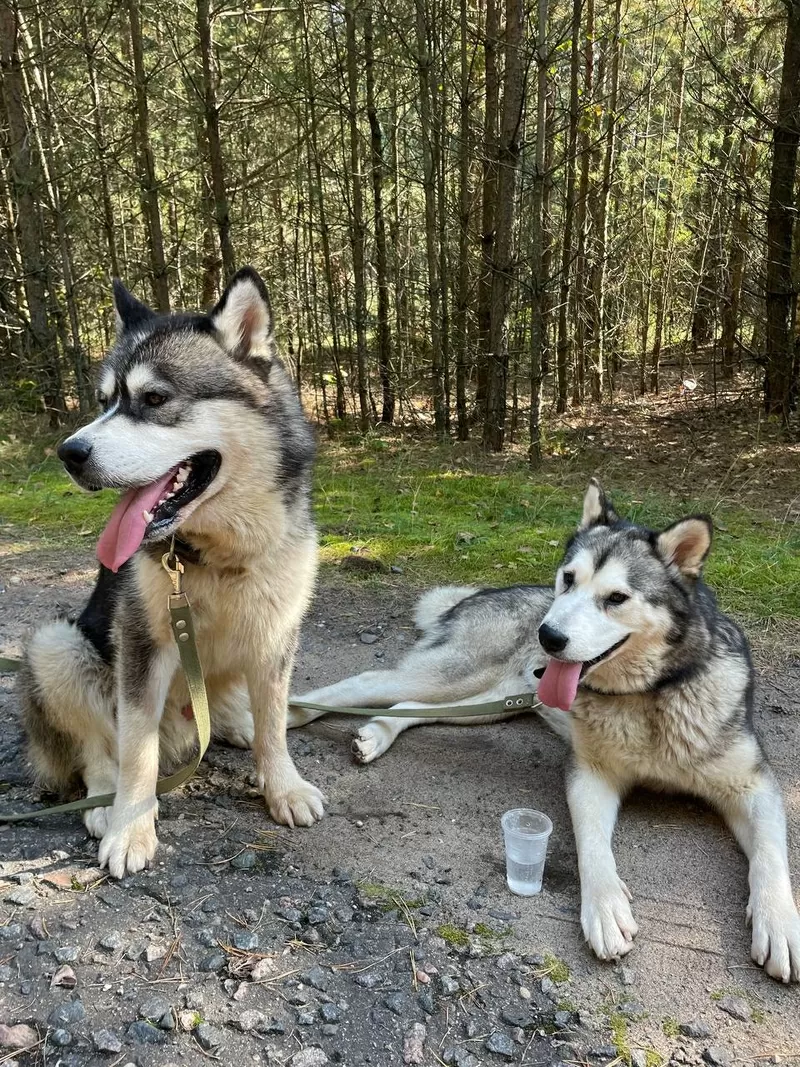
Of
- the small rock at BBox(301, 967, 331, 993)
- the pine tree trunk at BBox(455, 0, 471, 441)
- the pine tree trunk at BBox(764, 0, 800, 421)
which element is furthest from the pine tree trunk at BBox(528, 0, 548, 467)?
the small rock at BBox(301, 967, 331, 993)

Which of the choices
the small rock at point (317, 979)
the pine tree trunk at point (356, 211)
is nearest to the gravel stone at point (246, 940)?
the small rock at point (317, 979)

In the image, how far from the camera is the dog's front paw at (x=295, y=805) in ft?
10.0

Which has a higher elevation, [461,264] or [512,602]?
[461,264]

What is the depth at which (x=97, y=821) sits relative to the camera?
9.36ft

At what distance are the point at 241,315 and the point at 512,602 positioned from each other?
2224 mm

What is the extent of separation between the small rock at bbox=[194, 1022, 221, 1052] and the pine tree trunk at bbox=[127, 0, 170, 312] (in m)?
9.52

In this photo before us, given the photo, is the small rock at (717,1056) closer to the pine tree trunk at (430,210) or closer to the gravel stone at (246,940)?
the gravel stone at (246,940)

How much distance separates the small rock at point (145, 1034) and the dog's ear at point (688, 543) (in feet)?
8.06

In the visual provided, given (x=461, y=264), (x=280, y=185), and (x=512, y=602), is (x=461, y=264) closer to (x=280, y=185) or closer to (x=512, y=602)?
(x=280, y=185)

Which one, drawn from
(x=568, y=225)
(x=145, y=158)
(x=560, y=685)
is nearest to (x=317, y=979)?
(x=560, y=685)

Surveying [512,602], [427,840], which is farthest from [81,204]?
[427,840]

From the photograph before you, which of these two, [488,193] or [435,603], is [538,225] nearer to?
[488,193]

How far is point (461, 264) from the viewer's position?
11172mm

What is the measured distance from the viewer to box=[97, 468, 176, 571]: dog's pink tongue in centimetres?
242
